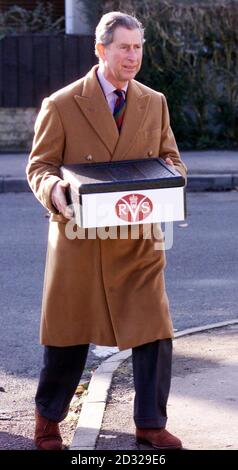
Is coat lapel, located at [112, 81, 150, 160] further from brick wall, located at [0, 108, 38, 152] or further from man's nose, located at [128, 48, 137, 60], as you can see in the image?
brick wall, located at [0, 108, 38, 152]

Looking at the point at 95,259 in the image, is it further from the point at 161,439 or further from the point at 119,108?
the point at 161,439

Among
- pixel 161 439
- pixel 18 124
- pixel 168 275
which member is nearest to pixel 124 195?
pixel 161 439

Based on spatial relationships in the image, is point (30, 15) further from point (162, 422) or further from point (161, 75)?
point (162, 422)

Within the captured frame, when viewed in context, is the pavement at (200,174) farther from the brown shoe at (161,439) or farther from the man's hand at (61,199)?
the man's hand at (61,199)

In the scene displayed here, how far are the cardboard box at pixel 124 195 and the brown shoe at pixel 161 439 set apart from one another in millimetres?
970

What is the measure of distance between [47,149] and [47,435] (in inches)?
51.4

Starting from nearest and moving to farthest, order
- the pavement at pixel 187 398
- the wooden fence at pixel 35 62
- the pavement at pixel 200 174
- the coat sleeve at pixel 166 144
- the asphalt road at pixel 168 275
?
the coat sleeve at pixel 166 144, the pavement at pixel 187 398, the asphalt road at pixel 168 275, the pavement at pixel 200 174, the wooden fence at pixel 35 62

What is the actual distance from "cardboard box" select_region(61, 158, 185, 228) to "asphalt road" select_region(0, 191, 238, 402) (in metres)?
2.11

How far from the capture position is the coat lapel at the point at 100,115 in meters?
4.69

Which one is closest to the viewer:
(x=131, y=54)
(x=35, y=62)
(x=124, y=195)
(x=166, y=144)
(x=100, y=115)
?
(x=124, y=195)

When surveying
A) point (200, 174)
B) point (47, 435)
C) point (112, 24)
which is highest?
point (112, 24)

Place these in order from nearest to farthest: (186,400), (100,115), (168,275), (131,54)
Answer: (131,54) → (100,115) → (186,400) → (168,275)

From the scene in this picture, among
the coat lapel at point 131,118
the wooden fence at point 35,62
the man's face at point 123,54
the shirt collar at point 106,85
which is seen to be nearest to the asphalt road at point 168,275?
the coat lapel at point 131,118

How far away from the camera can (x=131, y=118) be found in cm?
475
